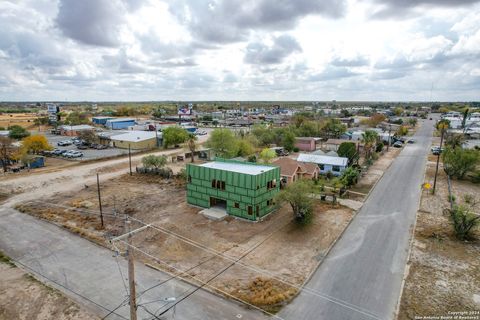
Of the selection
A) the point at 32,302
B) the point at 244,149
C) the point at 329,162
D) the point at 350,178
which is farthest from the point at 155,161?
the point at 32,302

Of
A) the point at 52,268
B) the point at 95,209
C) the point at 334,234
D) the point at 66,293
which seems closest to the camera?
the point at 66,293

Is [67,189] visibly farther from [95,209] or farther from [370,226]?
[370,226]

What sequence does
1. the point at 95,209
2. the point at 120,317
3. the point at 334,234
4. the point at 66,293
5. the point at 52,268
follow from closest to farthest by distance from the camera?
the point at 120,317 → the point at 66,293 → the point at 52,268 → the point at 334,234 → the point at 95,209

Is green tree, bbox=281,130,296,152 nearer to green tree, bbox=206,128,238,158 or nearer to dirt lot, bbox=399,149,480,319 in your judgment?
green tree, bbox=206,128,238,158

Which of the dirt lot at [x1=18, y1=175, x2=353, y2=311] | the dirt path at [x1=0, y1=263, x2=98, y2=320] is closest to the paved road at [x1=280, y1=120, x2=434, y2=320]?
the dirt lot at [x1=18, y1=175, x2=353, y2=311]

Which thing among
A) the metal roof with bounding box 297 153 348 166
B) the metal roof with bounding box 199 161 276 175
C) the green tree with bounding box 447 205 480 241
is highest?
the metal roof with bounding box 199 161 276 175

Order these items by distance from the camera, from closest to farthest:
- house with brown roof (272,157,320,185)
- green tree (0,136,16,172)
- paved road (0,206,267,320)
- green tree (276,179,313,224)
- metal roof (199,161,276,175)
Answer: paved road (0,206,267,320)
green tree (276,179,313,224)
metal roof (199,161,276,175)
house with brown roof (272,157,320,185)
green tree (0,136,16,172)

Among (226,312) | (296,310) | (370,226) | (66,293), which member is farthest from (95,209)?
(370,226)
